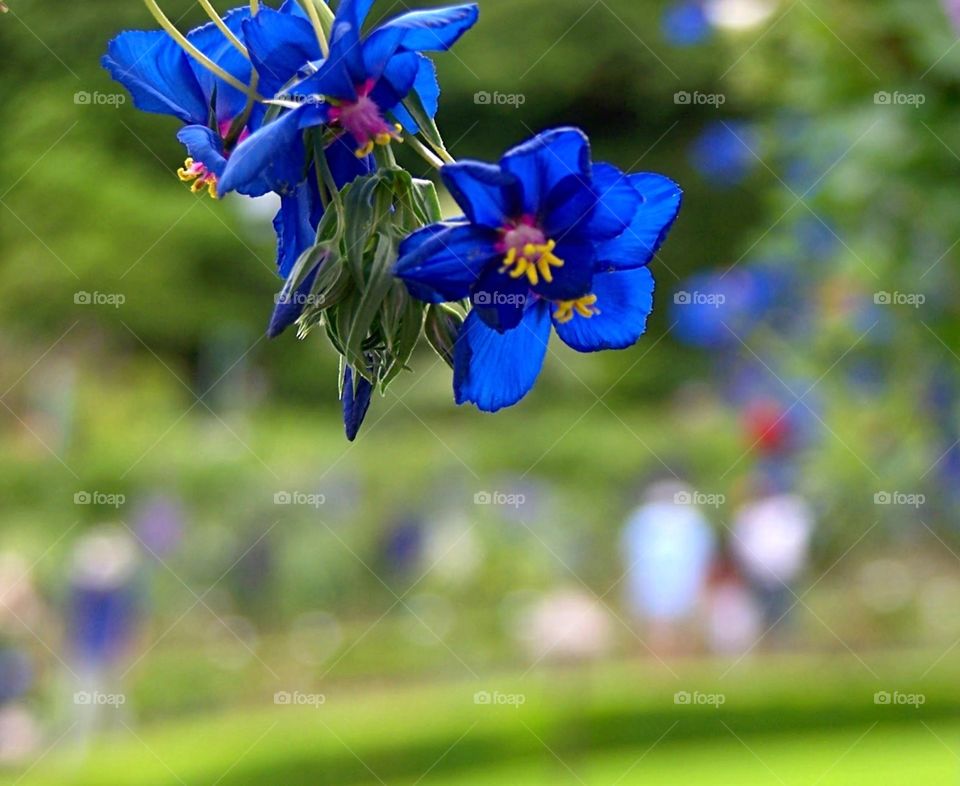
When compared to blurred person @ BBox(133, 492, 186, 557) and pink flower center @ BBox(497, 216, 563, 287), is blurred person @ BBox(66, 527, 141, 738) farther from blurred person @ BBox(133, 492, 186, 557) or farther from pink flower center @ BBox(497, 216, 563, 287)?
pink flower center @ BBox(497, 216, 563, 287)

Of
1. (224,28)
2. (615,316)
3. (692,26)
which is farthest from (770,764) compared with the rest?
(224,28)

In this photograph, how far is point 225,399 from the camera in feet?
32.1

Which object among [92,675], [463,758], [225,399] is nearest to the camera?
[92,675]

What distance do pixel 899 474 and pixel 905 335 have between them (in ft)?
1.97

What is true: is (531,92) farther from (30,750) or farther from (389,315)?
(389,315)

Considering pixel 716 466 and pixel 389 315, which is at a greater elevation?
pixel 716 466

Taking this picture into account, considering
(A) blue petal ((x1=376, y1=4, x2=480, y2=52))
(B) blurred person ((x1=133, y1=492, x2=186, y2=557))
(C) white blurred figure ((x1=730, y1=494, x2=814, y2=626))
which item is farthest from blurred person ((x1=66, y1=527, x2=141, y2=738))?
(A) blue petal ((x1=376, y1=4, x2=480, y2=52))

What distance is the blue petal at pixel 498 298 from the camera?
80 cm

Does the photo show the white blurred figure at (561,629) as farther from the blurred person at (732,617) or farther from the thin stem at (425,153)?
the thin stem at (425,153)

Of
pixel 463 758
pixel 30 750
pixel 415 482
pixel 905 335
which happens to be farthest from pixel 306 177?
pixel 415 482

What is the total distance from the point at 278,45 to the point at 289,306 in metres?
0.18

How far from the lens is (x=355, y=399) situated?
2.74 feet

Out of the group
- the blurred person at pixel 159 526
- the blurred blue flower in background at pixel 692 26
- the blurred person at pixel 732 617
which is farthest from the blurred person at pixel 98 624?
the blurred person at pixel 732 617

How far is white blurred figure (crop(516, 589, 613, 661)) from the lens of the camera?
5977 millimetres
